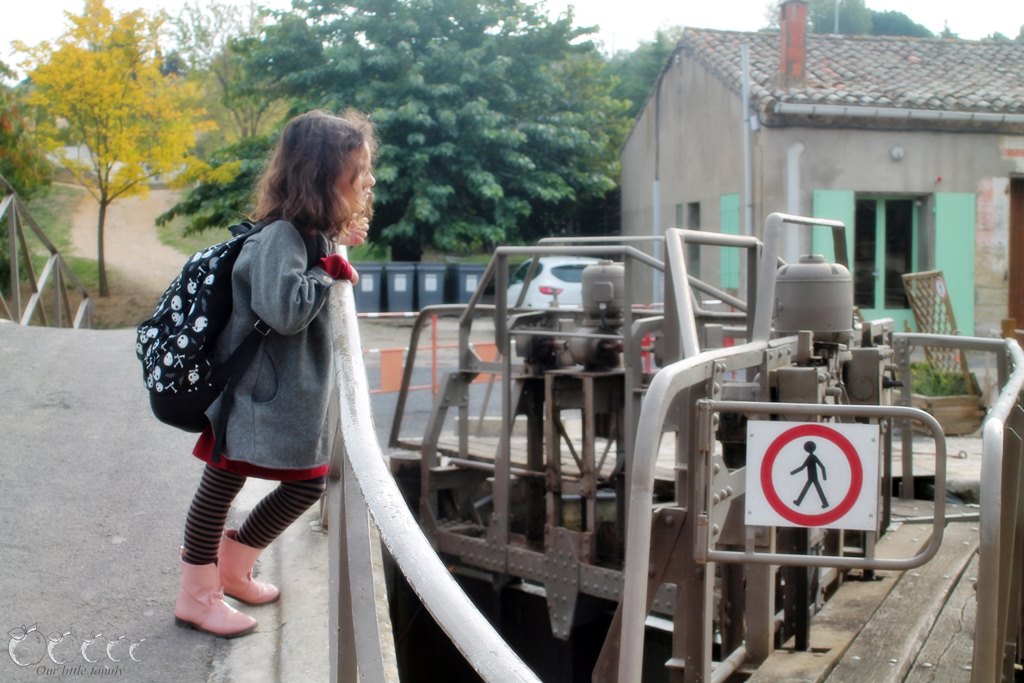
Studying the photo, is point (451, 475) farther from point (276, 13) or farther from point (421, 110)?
point (276, 13)

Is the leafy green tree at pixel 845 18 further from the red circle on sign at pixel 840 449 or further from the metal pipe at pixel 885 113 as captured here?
the red circle on sign at pixel 840 449

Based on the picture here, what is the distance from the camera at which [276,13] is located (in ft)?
76.0

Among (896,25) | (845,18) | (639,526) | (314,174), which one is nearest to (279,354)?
(314,174)

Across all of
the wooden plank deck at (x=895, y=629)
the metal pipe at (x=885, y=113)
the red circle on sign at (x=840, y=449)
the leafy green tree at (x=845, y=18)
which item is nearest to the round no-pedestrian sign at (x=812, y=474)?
the red circle on sign at (x=840, y=449)

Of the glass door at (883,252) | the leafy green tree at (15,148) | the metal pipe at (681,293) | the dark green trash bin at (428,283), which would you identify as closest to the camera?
the metal pipe at (681,293)

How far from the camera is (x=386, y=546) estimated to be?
1.62 metres

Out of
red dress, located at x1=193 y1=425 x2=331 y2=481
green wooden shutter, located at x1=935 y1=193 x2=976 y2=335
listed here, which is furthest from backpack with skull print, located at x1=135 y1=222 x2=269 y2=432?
green wooden shutter, located at x1=935 y1=193 x2=976 y2=335

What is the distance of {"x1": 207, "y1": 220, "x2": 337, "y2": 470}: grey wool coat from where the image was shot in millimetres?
2734

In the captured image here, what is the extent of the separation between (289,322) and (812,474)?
142 cm

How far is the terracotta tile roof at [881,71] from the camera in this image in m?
16.4

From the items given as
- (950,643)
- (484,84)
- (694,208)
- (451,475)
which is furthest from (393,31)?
(950,643)

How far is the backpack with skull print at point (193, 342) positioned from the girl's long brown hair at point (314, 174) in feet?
0.36

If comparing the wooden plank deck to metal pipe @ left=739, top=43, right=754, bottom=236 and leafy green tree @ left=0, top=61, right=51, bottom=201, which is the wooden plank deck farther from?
metal pipe @ left=739, top=43, right=754, bottom=236

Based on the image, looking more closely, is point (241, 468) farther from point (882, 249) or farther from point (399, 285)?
point (399, 285)
